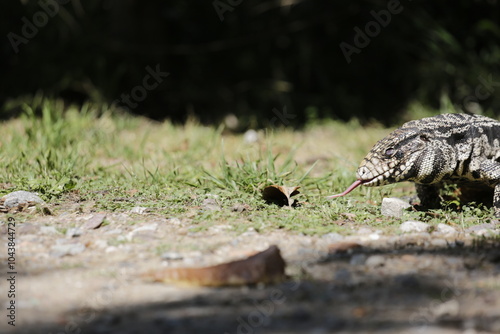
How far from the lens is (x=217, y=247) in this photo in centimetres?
314

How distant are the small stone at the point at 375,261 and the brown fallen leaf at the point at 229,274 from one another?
0.42m

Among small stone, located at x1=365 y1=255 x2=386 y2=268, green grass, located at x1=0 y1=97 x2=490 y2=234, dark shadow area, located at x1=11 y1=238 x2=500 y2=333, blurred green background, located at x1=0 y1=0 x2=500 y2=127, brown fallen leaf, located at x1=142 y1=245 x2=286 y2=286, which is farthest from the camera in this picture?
blurred green background, located at x1=0 y1=0 x2=500 y2=127

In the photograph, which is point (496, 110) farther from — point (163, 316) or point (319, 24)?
point (163, 316)

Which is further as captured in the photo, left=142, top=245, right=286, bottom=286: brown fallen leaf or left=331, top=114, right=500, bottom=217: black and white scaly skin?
left=331, top=114, right=500, bottom=217: black and white scaly skin

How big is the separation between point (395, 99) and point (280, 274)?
7.17 meters

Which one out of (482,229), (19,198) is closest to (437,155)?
(482,229)

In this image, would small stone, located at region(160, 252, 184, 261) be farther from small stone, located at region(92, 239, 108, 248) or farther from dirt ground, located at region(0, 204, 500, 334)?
small stone, located at region(92, 239, 108, 248)

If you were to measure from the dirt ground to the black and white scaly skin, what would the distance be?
1.71ft

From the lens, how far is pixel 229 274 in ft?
8.64

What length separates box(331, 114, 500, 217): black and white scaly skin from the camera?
3.88 metres

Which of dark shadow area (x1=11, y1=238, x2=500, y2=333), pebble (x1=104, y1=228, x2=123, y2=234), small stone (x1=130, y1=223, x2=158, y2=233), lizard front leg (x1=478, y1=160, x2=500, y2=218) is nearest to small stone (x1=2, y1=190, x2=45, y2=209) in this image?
pebble (x1=104, y1=228, x2=123, y2=234)

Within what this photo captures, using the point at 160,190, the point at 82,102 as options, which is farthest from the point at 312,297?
the point at 82,102

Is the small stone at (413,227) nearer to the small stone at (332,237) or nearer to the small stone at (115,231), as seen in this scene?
the small stone at (332,237)

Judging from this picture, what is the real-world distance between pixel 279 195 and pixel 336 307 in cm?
167
